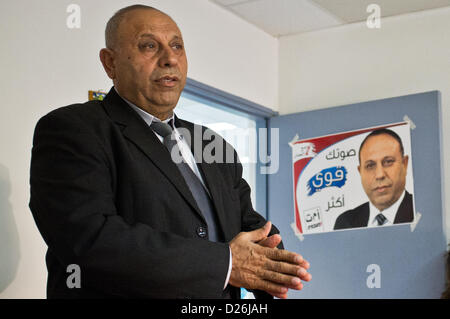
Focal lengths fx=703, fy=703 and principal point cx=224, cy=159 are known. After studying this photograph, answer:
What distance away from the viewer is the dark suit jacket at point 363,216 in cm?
377

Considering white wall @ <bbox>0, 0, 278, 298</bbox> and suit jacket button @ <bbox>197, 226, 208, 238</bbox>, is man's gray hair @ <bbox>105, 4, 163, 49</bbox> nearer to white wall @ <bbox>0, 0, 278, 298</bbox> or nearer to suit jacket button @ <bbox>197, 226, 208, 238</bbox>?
suit jacket button @ <bbox>197, 226, 208, 238</bbox>

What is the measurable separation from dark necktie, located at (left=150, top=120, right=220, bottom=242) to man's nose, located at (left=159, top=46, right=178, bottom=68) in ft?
0.46

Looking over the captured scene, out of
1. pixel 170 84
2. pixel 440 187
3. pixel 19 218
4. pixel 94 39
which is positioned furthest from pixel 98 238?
pixel 440 187

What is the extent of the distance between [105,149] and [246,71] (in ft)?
9.05

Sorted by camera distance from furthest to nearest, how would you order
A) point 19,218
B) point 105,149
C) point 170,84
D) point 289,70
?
point 289,70
point 19,218
point 170,84
point 105,149

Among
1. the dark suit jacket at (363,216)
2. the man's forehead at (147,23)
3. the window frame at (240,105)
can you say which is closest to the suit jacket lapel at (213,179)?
the man's forehead at (147,23)

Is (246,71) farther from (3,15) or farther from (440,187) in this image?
(3,15)

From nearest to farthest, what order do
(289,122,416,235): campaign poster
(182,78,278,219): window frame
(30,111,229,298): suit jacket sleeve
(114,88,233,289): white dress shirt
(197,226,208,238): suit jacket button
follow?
(30,111,229,298): suit jacket sleeve
(197,226,208,238): suit jacket button
(114,88,233,289): white dress shirt
(182,78,278,219): window frame
(289,122,416,235): campaign poster

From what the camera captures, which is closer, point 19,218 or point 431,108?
point 19,218

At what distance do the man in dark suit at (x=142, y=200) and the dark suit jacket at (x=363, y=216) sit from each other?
221 cm

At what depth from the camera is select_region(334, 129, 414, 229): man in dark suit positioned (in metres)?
3.81

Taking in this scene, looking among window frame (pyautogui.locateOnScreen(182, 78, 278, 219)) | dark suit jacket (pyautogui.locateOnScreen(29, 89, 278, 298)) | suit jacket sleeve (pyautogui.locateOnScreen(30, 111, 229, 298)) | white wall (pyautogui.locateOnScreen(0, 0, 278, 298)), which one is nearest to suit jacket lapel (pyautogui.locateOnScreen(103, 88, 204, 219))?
dark suit jacket (pyautogui.locateOnScreen(29, 89, 278, 298))

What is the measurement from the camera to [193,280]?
137 centimetres

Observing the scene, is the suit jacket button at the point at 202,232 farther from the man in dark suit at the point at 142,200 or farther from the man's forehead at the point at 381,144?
the man's forehead at the point at 381,144
